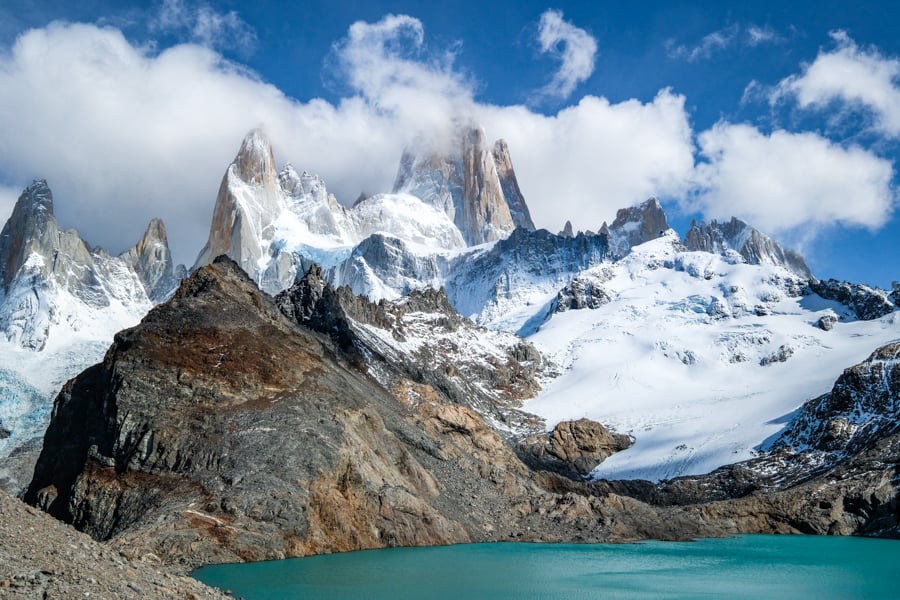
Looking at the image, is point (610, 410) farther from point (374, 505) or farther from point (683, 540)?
point (374, 505)

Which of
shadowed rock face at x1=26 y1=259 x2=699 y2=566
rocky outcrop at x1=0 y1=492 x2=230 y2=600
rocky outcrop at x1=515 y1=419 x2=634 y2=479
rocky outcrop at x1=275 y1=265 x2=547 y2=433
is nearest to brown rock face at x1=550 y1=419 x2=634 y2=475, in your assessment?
rocky outcrop at x1=515 y1=419 x2=634 y2=479

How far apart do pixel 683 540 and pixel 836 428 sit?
4956cm

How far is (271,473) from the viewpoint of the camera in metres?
54.9

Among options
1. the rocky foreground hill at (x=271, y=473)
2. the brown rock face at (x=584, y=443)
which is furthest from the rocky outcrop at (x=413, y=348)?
the rocky foreground hill at (x=271, y=473)

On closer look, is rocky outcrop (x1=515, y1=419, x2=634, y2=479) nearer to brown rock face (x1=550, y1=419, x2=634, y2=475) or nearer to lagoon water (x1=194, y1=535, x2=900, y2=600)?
brown rock face (x1=550, y1=419, x2=634, y2=475)

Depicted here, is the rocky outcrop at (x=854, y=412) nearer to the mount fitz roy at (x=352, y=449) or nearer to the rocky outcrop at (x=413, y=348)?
the mount fitz roy at (x=352, y=449)

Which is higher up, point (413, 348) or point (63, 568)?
point (413, 348)

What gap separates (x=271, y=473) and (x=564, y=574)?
20.2 m

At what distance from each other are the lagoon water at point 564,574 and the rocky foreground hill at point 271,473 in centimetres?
341

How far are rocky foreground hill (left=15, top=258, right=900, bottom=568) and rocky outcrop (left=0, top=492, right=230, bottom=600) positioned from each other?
30.6 feet

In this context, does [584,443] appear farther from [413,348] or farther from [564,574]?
[564,574]

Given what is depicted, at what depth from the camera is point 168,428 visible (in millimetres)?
57594

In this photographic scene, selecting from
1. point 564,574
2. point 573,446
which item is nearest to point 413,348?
point 573,446

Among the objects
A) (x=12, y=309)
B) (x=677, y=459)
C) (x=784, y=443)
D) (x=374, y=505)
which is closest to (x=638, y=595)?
(x=374, y=505)
